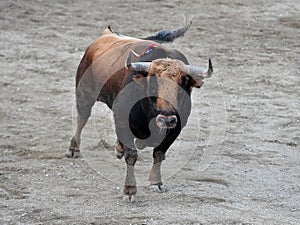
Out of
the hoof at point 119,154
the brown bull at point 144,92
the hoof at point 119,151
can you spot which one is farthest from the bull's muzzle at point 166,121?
the hoof at point 119,154

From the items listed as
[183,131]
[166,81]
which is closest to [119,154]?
[183,131]

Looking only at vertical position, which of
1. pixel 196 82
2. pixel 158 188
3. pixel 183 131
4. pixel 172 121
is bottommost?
pixel 183 131

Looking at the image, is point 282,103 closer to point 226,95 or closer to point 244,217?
point 226,95

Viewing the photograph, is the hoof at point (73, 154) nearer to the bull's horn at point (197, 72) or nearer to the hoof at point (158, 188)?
the hoof at point (158, 188)

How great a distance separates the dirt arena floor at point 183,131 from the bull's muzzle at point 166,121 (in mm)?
668

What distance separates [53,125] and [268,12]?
552 cm

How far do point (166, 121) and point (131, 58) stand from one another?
78 cm

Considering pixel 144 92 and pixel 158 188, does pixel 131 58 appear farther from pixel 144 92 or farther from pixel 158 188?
pixel 158 188

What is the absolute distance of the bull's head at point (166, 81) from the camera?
19.9ft

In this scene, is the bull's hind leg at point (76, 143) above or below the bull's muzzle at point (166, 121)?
below

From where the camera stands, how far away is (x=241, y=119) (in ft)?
29.2

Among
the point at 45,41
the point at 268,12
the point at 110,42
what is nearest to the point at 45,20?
the point at 45,41

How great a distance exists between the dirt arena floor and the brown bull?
38cm

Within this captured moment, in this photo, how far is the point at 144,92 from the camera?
20.8 feet
